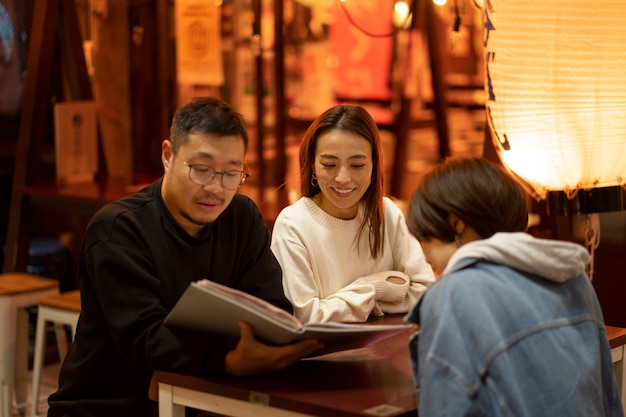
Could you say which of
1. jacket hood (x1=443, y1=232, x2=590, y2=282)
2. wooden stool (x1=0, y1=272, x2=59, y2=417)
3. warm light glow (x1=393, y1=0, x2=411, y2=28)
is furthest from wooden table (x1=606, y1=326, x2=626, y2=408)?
warm light glow (x1=393, y1=0, x2=411, y2=28)

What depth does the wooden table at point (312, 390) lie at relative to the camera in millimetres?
2293

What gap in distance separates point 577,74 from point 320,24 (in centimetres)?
422

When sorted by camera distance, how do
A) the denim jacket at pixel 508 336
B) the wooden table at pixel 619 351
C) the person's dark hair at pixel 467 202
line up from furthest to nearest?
the wooden table at pixel 619 351 < the person's dark hair at pixel 467 202 < the denim jacket at pixel 508 336

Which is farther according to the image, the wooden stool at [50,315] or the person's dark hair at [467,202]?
the wooden stool at [50,315]

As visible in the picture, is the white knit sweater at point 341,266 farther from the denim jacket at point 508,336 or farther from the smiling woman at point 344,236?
the denim jacket at point 508,336

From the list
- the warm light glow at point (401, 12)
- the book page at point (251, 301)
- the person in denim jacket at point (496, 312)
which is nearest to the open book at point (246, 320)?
the book page at point (251, 301)

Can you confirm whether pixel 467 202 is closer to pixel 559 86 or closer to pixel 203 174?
pixel 203 174

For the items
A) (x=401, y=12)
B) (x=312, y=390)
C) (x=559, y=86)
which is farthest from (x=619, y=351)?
(x=401, y=12)

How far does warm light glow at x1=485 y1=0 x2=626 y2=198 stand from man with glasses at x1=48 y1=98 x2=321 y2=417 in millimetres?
916

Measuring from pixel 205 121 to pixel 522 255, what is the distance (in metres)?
0.94

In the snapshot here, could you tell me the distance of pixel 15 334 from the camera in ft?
15.6

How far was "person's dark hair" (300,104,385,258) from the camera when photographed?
3141 millimetres

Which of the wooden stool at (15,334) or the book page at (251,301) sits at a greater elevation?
the book page at (251,301)

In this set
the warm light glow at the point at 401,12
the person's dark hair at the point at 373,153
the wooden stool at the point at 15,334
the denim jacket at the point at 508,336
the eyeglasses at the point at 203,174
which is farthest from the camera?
the warm light glow at the point at 401,12
